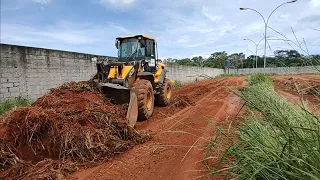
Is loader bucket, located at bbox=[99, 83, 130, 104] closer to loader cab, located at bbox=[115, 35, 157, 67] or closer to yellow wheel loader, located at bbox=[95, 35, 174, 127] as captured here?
yellow wheel loader, located at bbox=[95, 35, 174, 127]

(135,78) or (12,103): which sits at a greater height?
(135,78)

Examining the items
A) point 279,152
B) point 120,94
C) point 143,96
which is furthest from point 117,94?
point 279,152

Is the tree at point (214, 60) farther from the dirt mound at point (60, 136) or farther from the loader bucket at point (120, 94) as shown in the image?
the dirt mound at point (60, 136)

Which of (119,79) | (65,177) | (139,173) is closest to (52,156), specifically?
(65,177)

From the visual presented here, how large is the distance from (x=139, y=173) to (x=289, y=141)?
265cm

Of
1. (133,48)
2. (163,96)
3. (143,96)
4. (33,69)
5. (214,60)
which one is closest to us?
(214,60)

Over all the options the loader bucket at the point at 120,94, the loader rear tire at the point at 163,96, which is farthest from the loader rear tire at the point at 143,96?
the loader rear tire at the point at 163,96

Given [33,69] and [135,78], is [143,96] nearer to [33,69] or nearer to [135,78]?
[135,78]

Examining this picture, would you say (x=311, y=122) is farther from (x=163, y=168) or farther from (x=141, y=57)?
(x=141, y=57)

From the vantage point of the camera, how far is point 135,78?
8.95m

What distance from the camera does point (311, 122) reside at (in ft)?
9.24

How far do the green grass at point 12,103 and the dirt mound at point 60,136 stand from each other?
3.57 metres

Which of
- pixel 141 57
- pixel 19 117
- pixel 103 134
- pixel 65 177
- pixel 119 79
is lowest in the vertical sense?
pixel 65 177

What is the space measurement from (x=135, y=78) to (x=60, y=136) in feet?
13.9
